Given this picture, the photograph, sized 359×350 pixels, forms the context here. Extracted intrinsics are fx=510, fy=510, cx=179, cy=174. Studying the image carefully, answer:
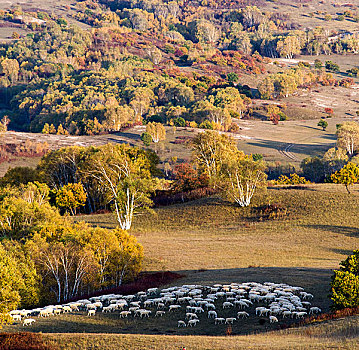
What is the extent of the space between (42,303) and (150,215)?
123 feet

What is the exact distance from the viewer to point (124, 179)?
77.6m

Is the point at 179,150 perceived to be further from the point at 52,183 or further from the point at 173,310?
the point at 173,310

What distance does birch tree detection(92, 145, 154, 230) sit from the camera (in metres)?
76.4

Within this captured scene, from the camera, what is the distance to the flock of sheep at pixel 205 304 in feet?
112

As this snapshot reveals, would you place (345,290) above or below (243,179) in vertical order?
above

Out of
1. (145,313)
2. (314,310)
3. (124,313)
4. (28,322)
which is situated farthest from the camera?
(124,313)

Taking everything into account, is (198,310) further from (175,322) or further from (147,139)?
(147,139)

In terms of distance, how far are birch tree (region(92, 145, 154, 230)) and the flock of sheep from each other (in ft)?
114

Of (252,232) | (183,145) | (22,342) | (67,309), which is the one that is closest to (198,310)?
(67,309)

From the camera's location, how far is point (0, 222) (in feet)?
204

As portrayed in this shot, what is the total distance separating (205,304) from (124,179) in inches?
1697

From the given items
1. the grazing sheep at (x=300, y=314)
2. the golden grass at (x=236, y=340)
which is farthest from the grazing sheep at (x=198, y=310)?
the golden grass at (x=236, y=340)

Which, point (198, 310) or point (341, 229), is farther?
point (341, 229)

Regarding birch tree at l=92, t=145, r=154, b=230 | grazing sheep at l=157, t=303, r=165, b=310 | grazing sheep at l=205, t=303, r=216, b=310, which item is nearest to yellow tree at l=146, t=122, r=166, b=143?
birch tree at l=92, t=145, r=154, b=230
